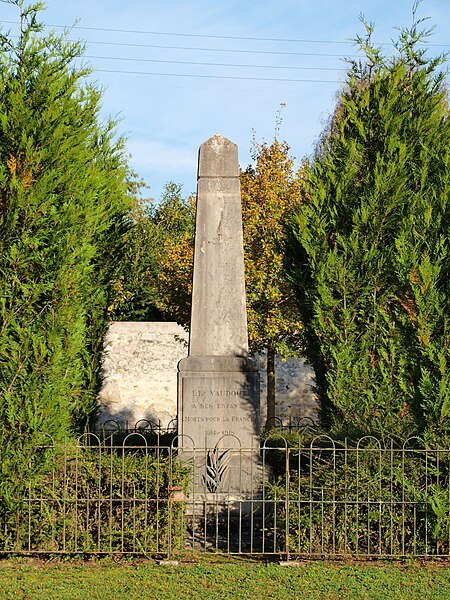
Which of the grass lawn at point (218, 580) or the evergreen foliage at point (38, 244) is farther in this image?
the evergreen foliage at point (38, 244)

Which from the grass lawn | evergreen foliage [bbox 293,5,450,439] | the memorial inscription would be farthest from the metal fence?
the memorial inscription

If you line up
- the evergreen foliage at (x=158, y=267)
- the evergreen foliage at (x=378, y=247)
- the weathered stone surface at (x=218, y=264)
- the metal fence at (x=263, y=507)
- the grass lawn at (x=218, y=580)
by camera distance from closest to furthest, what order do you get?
1. the grass lawn at (x=218, y=580)
2. the metal fence at (x=263, y=507)
3. the evergreen foliage at (x=378, y=247)
4. the weathered stone surface at (x=218, y=264)
5. the evergreen foliage at (x=158, y=267)

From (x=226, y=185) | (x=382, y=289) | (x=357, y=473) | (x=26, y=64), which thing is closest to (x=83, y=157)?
(x=26, y=64)

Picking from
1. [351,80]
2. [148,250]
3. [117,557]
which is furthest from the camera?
[148,250]

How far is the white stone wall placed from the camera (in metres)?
19.3

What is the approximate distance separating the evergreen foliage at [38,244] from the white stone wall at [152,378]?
11319 millimetres

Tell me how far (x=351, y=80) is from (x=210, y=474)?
4848 mm


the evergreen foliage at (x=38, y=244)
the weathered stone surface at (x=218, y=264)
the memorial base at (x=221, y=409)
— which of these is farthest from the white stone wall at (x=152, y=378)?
the evergreen foliage at (x=38, y=244)

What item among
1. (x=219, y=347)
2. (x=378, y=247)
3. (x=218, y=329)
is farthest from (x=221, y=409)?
(x=378, y=247)

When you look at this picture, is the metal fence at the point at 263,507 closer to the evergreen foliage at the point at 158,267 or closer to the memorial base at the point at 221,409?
the memorial base at the point at 221,409

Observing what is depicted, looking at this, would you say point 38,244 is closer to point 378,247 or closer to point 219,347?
point 219,347

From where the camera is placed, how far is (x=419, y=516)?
7.45 metres

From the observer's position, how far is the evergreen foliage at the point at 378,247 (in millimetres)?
7922

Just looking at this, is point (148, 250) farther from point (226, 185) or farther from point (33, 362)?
point (33, 362)
